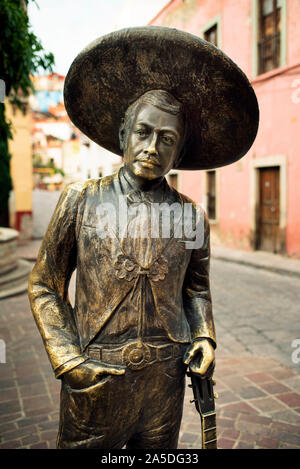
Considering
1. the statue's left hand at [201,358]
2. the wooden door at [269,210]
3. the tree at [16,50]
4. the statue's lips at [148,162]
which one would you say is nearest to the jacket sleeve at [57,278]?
the statue's lips at [148,162]

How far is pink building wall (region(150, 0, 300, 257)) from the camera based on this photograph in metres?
9.52

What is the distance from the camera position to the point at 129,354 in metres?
1.45

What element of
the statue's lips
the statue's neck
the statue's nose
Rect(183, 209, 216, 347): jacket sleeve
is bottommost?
Rect(183, 209, 216, 347): jacket sleeve

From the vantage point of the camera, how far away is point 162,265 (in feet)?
4.85

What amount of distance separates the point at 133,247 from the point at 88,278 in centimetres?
21

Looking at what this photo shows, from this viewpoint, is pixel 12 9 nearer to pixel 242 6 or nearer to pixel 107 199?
A: pixel 107 199

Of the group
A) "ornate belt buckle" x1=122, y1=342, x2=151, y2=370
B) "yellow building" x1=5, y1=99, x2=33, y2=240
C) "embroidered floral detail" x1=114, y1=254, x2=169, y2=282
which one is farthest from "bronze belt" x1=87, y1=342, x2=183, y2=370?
"yellow building" x1=5, y1=99, x2=33, y2=240

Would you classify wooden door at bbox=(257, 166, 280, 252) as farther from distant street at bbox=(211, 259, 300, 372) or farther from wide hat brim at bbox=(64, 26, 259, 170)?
wide hat brim at bbox=(64, 26, 259, 170)

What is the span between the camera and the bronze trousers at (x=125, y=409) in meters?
1.45

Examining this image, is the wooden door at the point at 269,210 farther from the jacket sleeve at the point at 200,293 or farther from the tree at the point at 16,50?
the jacket sleeve at the point at 200,293

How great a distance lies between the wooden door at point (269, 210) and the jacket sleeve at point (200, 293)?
9.28 meters

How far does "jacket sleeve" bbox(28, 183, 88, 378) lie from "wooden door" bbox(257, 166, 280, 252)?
378 inches
